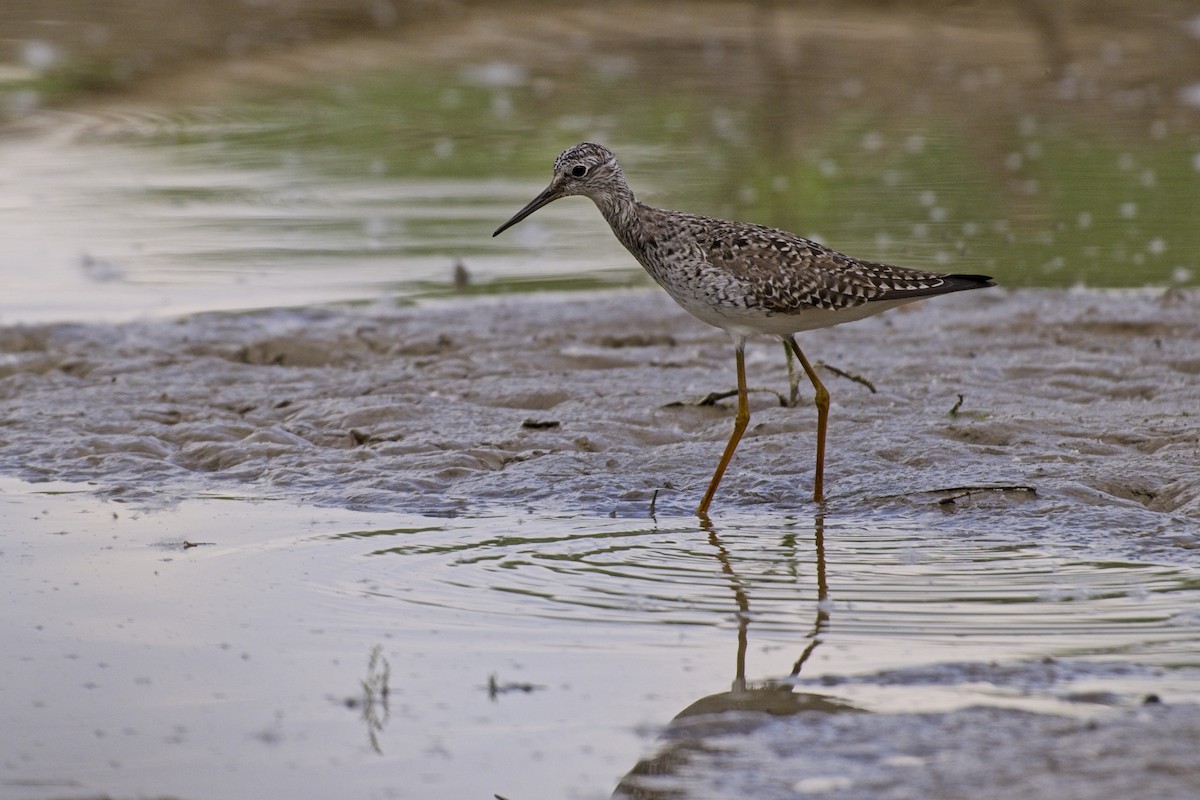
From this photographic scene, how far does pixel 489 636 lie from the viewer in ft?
16.0

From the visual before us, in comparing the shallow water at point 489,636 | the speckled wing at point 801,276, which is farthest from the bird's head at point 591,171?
the shallow water at point 489,636

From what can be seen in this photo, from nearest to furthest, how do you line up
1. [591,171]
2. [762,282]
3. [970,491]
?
[970,491]
[762,282]
[591,171]

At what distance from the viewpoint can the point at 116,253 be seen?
1157 centimetres

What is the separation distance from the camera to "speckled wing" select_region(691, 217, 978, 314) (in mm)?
6621

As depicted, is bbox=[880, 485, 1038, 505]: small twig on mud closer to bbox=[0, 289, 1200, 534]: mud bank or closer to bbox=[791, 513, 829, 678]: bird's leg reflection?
bbox=[0, 289, 1200, 534]: mud bank

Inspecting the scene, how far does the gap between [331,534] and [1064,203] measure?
9.02m

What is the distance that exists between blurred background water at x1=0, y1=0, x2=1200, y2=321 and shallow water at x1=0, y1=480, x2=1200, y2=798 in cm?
496

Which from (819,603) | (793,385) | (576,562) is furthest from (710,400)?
(819,603)

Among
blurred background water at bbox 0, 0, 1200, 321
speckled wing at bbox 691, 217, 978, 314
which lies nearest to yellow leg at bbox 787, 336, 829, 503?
speckled wing at bbox 691, 217, 978, 314

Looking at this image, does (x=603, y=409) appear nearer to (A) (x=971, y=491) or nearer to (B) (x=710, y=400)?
(B) (x=710, y=400)

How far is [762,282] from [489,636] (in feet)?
7.74

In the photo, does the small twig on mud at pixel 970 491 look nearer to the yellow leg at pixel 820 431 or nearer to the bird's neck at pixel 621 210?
the yellow leg at pixel 820 431

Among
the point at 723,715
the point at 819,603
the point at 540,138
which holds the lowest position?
the point at 723,715

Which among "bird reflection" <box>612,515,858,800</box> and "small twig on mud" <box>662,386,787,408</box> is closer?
"bird reflection" <box>612,515,858,800</box>
